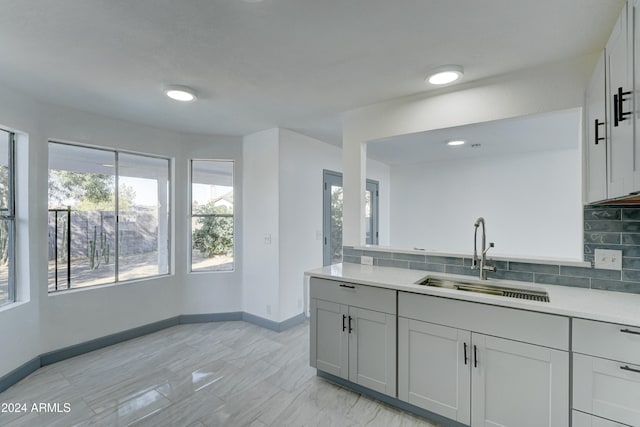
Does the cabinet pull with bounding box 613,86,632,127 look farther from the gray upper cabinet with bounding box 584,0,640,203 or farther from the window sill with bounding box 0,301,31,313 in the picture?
the window sill with bounding box 0,301,31,313

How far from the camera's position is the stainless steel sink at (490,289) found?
76.5 inches

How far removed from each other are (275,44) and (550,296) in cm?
226

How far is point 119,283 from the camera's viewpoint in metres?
3.29

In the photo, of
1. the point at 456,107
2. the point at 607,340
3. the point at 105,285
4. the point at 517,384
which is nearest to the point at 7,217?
the point at 105,285

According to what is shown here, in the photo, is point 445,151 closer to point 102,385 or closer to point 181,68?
point 181,68

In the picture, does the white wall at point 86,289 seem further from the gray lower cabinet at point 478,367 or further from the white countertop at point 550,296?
the gray lower cabinet at point 478,367

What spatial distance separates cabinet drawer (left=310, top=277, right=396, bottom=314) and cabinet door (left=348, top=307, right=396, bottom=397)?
49 millimetres

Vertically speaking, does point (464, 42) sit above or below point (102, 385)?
above

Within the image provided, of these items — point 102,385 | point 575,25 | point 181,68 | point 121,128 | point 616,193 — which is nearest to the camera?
point 616,193

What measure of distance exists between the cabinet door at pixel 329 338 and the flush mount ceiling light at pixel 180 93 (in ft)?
6.67

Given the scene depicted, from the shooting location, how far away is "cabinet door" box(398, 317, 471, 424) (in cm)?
183

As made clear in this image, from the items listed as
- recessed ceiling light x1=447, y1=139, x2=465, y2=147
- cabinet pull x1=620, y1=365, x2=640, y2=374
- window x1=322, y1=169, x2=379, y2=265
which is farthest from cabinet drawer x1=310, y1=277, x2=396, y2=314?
recessed ceiling light x1=447, y1=139, x2=465, y2=147

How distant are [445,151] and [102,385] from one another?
196 inches

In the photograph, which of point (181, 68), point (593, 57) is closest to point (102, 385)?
point (181, 68)
